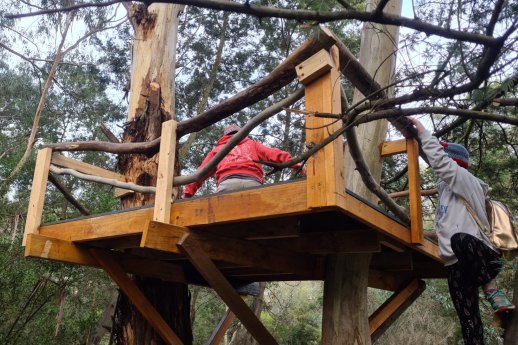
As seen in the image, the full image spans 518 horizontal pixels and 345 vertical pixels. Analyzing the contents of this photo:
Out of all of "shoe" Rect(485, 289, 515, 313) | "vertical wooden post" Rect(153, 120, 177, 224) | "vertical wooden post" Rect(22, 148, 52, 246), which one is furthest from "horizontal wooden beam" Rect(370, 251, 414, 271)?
"vertical wooden post" Rect(22, 148, 52, 246)

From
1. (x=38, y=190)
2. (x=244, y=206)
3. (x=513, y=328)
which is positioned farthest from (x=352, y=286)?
(x=38, y=190)

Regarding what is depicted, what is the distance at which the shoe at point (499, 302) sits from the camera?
2.20 meters

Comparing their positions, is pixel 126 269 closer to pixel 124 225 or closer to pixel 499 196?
pixel 124 225

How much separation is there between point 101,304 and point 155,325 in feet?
25.1

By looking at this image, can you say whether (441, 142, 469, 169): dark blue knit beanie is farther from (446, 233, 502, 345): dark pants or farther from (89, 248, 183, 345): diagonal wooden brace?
(89, 248, 183, 345): diagonal wooden brace

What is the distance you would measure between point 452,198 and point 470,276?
1.45ft

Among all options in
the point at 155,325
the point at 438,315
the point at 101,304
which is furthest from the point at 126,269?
the point at 438,315

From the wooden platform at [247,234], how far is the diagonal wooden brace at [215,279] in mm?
44

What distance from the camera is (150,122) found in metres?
4.73

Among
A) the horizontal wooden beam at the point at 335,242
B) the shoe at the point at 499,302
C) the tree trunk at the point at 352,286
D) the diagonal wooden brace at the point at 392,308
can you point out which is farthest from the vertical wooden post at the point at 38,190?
the shoe at the point at 499,302

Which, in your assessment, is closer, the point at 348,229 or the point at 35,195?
the point at 348,229

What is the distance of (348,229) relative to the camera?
9.48ft

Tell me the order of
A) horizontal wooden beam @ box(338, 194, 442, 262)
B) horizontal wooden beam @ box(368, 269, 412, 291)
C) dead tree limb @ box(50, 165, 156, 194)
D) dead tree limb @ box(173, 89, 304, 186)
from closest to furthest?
1. horizontal wooden beam @ box(338, 194, 442, 262)
2. dead tree limb @ box(173, 89, 304, 186)
3. dead tree limb @ box(50, 165, 156, 194)
4. horizontal wooden beam @ box(368, 269, 412, 291)

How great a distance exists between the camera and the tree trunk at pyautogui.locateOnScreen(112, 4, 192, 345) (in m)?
4.09
